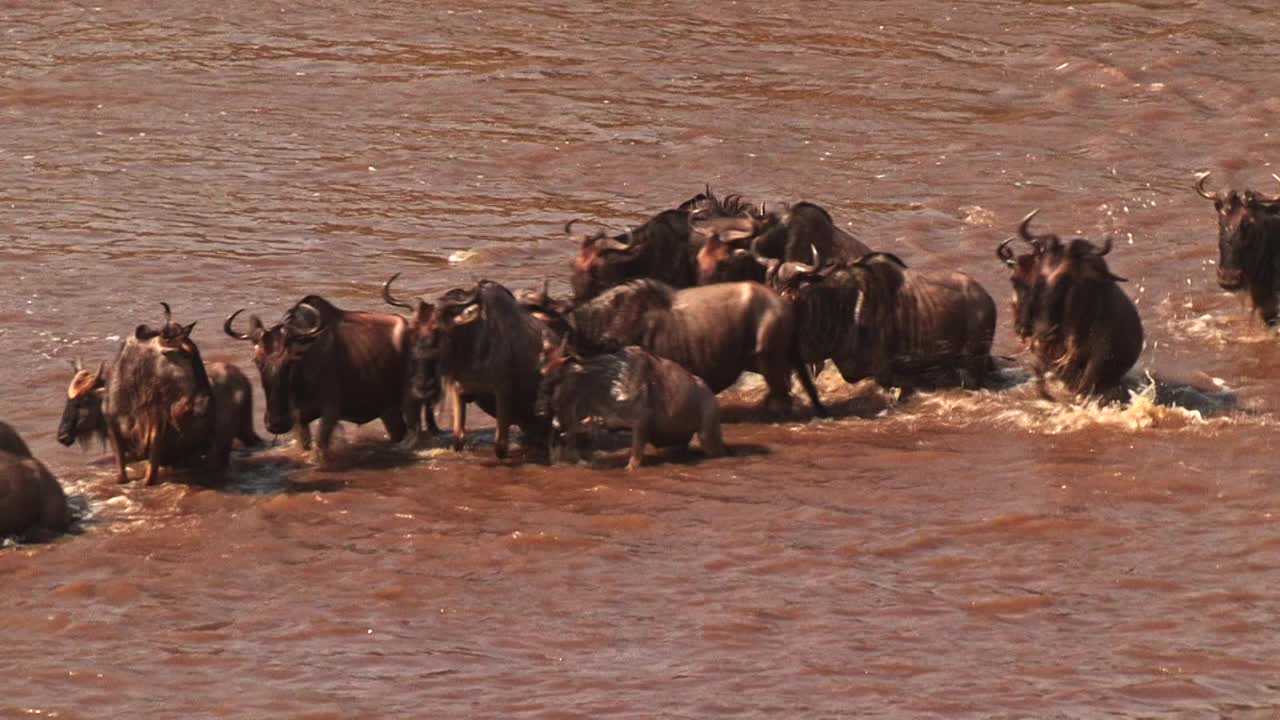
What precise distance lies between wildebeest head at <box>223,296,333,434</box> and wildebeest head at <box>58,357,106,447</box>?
2.78 ft

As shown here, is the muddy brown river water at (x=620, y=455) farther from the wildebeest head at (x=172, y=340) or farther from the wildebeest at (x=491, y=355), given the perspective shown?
the wildebeest head at (x=172, y=340)

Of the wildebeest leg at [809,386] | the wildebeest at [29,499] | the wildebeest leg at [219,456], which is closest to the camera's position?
the wildebeest at [29,499]

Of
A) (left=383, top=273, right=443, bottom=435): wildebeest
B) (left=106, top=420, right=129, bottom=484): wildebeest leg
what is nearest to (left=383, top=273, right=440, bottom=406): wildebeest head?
(left=383, top=273, right=443, bottom=435): wildebeest

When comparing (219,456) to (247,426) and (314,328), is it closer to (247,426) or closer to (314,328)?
(247,426)

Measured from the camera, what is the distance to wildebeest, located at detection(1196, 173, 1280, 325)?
1677 cm

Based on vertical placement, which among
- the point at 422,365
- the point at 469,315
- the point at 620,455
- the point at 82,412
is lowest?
the point at 620,455

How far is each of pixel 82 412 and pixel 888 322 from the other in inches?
201

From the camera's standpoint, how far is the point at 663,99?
2512cm

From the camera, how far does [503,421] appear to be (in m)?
14.3

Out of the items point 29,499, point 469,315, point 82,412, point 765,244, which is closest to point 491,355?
point 469,315

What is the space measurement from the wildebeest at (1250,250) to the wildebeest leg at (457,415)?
5.75 meters

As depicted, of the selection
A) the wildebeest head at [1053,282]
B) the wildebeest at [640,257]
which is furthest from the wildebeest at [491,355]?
the wildebeest head at [1053,282]

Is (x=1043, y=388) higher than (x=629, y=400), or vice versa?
(x=629, y=400)

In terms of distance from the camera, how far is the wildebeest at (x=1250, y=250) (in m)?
16.8
